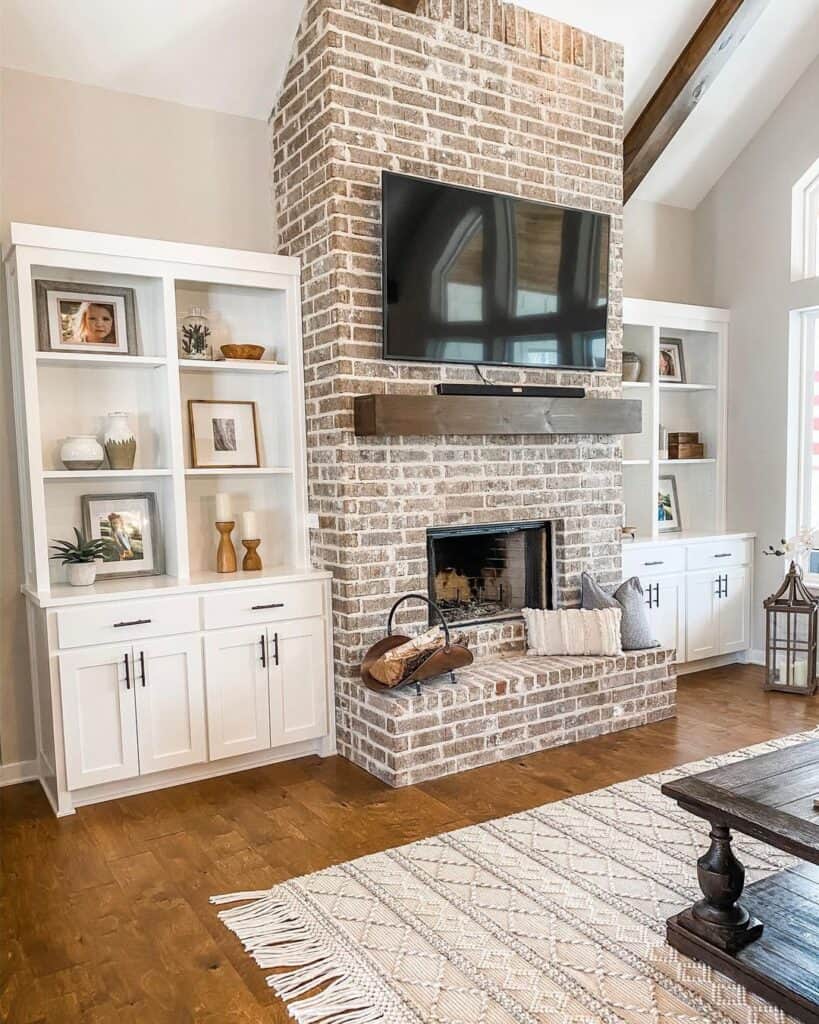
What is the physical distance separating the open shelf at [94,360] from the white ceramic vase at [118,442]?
9.3 inches

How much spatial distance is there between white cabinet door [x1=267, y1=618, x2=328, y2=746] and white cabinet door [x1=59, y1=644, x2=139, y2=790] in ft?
2.01

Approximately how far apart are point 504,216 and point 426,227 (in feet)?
1.51

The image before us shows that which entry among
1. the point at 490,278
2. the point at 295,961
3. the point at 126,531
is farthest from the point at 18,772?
the point at 490,278

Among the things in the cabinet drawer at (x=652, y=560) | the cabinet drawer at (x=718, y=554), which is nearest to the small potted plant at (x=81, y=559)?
the cabinet drawer at (x=652, y=560)

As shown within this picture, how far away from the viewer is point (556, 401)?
13.2ft

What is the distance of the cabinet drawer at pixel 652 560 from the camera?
470cm

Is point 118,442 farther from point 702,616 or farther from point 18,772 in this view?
point 702,616

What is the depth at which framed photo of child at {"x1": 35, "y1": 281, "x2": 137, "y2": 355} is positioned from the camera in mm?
3521

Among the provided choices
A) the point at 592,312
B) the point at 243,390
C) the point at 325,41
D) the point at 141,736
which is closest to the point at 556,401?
the point at 592,312

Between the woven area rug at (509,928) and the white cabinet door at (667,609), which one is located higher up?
the white cabinet door at (667,609)

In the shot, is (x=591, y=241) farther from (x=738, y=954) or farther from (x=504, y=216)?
(x=738, y=954)

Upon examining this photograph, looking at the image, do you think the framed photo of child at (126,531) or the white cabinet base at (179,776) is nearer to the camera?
the white cabinet base at (179,776)

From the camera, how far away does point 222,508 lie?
12.8ft

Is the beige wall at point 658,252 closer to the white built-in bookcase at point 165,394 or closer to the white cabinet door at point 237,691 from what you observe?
the white built-in bookcase at point 165,394
